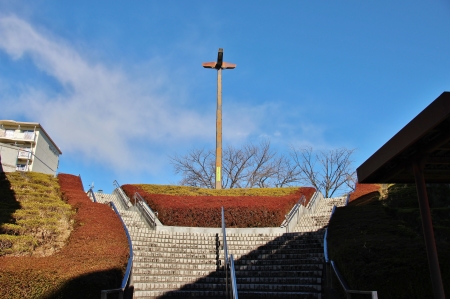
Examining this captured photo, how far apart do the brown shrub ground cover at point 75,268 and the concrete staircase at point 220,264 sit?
932 mm

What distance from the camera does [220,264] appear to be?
1066 centimetres

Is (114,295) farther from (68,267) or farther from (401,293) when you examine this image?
(401,293)

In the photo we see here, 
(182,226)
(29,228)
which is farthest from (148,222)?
(29,228)

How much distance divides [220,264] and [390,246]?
463 centimetres

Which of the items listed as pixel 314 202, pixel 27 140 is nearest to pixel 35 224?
pixel 314 202

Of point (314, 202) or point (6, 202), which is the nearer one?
point (6, 202)

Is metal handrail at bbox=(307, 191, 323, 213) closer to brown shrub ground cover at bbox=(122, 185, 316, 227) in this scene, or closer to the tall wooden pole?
brown shrub ground cover at bbox=(122, 185, 316, 227)

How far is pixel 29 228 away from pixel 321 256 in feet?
29.0

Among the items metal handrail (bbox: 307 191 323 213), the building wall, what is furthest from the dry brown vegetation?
metal handrail (bbox: 307 191 323 213)

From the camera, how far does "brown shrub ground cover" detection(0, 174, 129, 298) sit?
6.75 meters

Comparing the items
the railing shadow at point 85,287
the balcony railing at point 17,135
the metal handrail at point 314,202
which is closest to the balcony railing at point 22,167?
the balcony railing at point 17,135

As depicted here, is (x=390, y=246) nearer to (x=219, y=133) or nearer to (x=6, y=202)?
(x=6, y=202)

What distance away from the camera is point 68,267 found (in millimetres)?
7746

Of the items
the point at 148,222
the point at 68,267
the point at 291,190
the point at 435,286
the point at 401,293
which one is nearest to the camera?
the point at 435,286
